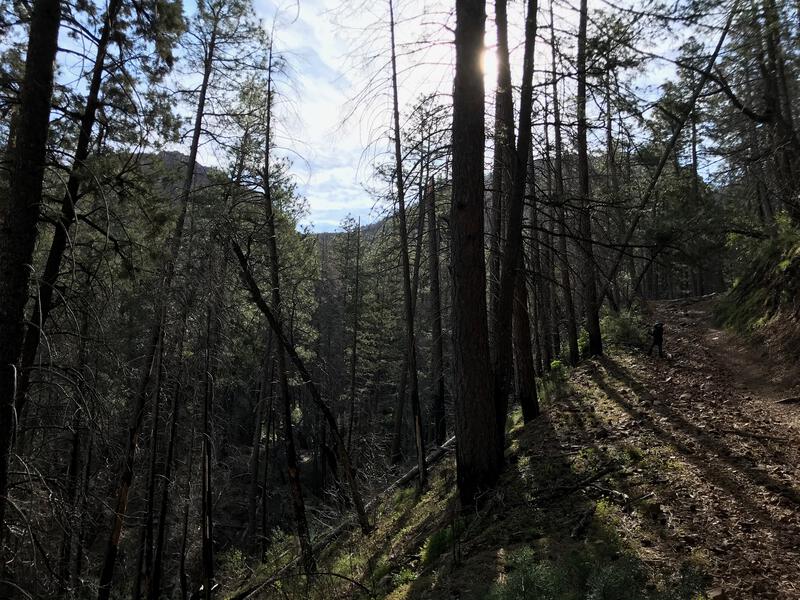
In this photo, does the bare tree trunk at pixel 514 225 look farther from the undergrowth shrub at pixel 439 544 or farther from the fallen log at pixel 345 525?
the fallen log at pixel 345 525

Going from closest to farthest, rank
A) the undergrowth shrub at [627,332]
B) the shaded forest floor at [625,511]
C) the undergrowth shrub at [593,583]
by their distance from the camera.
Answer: the undergrowth shrub at [593,583] → the shaded forest floor at [625,511] → the undergrowth shrub at [627,332]

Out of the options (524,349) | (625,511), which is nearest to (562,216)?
(524,349)

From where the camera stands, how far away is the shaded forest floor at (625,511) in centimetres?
396

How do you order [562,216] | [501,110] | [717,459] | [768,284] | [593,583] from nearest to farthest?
[593,583], [717,459], [501,110], [562,216], [768,284]

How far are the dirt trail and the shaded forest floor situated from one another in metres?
0.02

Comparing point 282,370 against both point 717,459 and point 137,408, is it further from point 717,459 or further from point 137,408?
point 717,459

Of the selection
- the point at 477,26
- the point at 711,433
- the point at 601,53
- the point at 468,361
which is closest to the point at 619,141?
the point at 601,53

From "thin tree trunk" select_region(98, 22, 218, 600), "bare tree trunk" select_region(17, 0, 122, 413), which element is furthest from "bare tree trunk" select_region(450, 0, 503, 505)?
"thin tree trunk" select_region(98, 22, 218, 600)

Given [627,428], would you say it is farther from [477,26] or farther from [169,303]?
[169,303]

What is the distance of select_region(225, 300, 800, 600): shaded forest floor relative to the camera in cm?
396

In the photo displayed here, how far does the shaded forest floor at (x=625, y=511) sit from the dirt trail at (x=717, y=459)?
0.6 inches

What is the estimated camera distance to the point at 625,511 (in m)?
5.12

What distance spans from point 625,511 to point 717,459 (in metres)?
1.52

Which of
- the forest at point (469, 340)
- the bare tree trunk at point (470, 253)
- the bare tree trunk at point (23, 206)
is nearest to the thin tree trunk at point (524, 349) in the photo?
the forest at point (469, 340)
